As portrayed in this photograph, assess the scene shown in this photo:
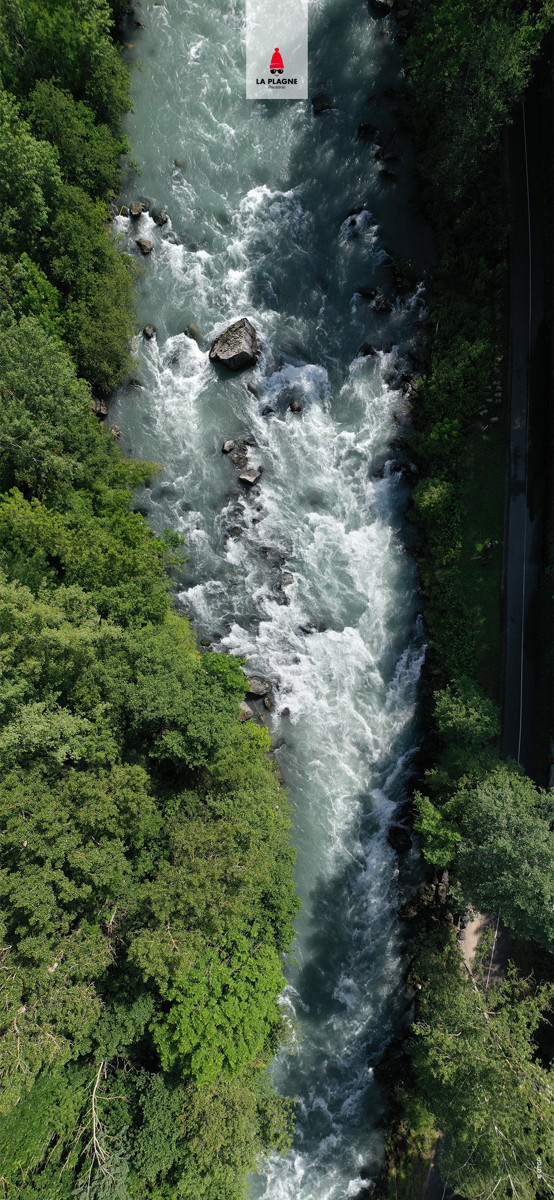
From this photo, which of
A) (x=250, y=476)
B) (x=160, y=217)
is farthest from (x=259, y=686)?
(x=160, y=217)

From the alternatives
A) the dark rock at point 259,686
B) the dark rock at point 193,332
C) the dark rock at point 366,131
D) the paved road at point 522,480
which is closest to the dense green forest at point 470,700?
the paved road at point 522,480

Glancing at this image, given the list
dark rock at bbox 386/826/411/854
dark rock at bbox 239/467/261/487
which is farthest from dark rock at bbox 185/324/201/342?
dark rock at bbox 386/826/411/854

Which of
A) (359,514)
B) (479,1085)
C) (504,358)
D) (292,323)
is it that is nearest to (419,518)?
(359,514)

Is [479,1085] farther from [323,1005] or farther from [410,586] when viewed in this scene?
[410,586]

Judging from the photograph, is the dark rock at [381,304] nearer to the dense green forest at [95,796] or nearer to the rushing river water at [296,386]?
the rushing river water at [296,386]

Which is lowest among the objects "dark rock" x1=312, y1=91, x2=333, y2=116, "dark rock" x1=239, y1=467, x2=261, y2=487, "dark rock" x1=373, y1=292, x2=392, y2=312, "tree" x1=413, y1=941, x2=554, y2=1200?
"tree" x1=413, y1=941, x2=554, y2=1200

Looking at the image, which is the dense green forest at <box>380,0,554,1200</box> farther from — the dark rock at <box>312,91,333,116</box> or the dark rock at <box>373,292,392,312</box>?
the dark rock at <box>312,91,333,116</box>

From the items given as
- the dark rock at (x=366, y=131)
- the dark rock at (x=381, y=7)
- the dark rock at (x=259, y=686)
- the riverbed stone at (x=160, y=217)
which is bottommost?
the dark rock at (x=259, y=686)
